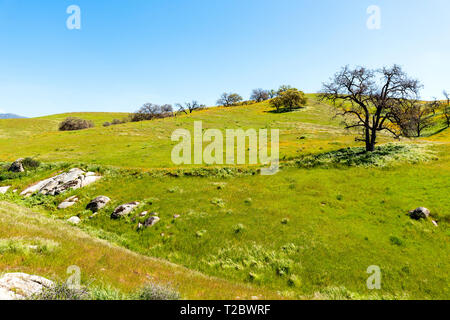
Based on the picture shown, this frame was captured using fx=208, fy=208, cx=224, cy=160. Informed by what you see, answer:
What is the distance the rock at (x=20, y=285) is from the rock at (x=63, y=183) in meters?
24.5

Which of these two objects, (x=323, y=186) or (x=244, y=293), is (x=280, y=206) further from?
(x=244, y=293)

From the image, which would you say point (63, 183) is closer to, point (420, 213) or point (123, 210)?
point (123, 210)

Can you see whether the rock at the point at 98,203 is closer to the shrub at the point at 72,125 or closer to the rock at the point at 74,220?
the rock at the point at 74,220

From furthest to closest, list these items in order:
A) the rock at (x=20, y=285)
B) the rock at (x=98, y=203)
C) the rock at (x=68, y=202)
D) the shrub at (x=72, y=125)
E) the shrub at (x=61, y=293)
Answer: the shrub at (x=72, y=125) < the rock at (x=68, y=202) < the rock at (x=98, y=203) < the shrub at (x=61, y=293) < the rock at (x=20, y=285)

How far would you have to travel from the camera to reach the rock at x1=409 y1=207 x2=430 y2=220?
15867 mm

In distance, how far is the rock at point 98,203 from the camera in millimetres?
21641

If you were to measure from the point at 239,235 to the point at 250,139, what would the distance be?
1692 inches

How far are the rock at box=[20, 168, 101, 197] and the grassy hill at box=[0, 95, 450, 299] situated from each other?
1515mm

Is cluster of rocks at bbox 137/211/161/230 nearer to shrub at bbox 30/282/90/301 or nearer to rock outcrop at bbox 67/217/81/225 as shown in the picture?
rock outcrop at bbox 67/217/81/225

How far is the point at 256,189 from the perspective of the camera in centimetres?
2372

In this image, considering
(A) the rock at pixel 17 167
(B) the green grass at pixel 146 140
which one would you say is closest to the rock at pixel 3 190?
(A) the rock at pixel 17 167
